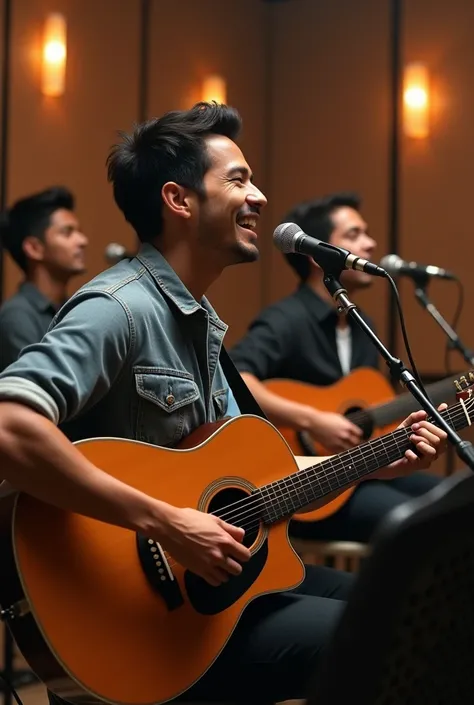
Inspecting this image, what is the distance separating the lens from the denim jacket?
1.52m

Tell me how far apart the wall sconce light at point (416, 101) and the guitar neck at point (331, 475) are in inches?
133

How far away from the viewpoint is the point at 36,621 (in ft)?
4.76

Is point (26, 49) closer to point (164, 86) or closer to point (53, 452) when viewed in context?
point (164, 86)

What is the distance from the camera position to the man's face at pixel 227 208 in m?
1.92

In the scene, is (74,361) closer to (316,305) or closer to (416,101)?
(316,305)

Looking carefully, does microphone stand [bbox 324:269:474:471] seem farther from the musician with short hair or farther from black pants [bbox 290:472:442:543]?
black pants [bbox 290:472:442:543]

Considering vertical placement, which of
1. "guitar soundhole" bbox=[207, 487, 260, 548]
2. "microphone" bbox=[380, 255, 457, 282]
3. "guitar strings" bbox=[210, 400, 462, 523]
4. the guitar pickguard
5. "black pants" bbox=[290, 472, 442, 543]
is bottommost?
"black pants" bbox=[290, 472, 442, 543]

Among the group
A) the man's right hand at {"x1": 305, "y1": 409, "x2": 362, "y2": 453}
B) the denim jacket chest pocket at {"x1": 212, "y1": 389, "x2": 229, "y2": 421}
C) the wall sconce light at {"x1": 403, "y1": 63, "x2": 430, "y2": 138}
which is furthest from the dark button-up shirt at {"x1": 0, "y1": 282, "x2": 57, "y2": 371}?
the wall sconce light at {"x1": 403, "y1": 63, "x2": 430, "y2": 138}

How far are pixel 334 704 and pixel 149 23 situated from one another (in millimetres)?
4659

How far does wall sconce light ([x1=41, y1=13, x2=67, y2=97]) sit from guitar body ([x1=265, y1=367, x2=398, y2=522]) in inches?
80.1

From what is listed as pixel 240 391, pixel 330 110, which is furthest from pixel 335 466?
pixel 330 110

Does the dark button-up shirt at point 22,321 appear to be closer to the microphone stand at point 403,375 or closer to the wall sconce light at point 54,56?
the wall sconce light at point 54,56

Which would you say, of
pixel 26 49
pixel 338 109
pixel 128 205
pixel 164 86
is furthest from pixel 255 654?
pixel 338 109

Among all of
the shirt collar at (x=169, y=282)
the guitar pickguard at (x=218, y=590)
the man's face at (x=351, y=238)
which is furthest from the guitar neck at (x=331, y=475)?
the man's face at (x=351, y=238)
